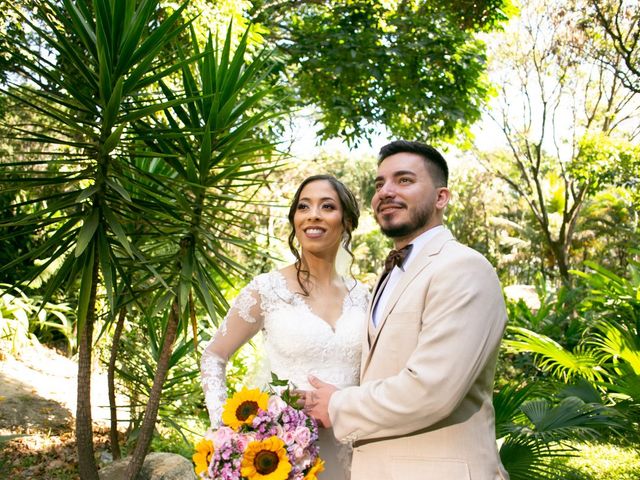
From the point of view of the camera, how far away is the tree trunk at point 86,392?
4.41 meters

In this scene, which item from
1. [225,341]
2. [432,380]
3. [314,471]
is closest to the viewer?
[432,380]

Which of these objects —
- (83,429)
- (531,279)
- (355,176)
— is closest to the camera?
(83,429)

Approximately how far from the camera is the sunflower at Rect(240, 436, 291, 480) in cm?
225

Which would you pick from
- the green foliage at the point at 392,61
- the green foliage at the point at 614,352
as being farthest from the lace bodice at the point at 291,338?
the green foliage at the point at 392,61

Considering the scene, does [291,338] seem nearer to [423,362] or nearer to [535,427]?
[423,362]

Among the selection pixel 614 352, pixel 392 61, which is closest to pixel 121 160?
pixel 614 352

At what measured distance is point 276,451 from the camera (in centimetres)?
226

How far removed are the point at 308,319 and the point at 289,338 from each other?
15 cm

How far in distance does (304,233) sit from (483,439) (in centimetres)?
169

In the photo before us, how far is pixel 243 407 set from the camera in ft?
7.75

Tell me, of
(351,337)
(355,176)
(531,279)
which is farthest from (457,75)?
(355,176)

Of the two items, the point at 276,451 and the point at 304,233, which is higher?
the point at 304,233

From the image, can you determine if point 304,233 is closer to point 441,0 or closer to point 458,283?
point 458,283

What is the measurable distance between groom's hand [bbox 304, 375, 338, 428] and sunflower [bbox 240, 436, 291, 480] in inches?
7.0
